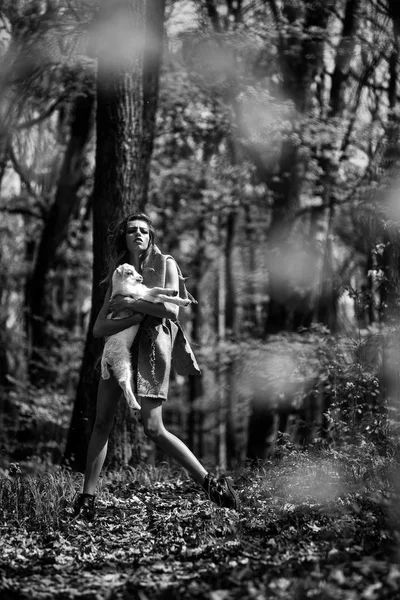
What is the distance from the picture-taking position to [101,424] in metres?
5.94

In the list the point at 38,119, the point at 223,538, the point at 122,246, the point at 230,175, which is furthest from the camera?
the point at 230,175

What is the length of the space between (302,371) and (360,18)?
7.32m

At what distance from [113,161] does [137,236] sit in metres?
2.58

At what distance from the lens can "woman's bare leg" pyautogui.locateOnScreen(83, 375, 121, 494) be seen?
5891 mm

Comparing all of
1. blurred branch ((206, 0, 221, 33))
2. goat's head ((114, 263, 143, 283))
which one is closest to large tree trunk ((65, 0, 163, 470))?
goat's head ((114, 263, 143, 283))

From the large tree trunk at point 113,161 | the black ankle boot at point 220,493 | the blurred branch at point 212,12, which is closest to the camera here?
the black ankle boot at point 220,493

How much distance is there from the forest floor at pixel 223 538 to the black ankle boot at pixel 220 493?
76 mm

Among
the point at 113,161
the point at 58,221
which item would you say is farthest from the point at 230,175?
the point at 113,161

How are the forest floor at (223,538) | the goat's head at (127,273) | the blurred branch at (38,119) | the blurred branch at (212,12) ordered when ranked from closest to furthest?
the forest floor at (223,538) < the goat's head at (127,273) < the blurred branch at (212,12) < the blurred branch at (38,119)

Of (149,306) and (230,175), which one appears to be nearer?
(149,306)

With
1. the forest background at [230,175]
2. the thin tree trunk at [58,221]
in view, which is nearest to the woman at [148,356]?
the forest background at [230,175]

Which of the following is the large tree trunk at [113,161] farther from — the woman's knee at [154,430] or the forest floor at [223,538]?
the woman's knee at [154,430]

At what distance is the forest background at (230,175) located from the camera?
8203 mm

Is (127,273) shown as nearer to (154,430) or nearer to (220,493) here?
(154,430)
